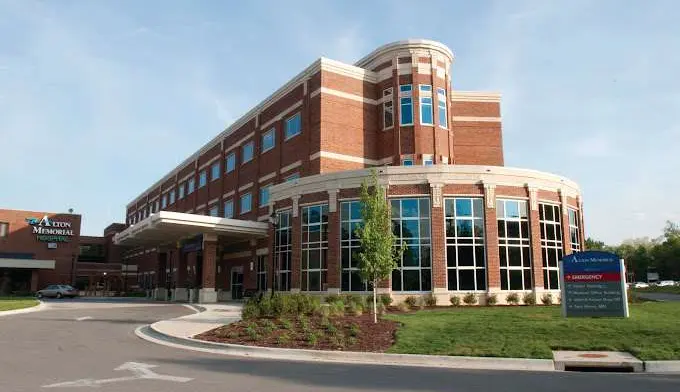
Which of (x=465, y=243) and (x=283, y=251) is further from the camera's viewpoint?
(x=283, y=251)

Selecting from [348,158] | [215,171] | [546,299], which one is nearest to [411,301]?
[546,299]

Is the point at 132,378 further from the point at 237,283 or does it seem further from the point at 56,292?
the point at 56,292

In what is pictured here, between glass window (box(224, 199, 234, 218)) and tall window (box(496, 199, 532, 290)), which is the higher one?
glass window (box(224, 199, 234, 218))

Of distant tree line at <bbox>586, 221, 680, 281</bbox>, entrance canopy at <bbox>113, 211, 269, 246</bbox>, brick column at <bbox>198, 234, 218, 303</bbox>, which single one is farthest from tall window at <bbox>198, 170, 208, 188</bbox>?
distant tree line at <bbox>586, 221, 680, 281</bbox>

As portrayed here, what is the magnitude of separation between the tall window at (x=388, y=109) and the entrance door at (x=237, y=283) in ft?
50.6

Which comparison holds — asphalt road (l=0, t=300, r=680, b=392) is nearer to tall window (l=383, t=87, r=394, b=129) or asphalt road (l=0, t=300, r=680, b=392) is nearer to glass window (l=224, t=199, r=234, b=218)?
tall window (l=383, t=87, r=394, b=129)

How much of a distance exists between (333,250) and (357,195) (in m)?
2.97

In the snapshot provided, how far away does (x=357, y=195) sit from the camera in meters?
27.7

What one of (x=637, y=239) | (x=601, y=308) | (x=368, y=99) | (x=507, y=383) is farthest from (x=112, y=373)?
(x=637, y=239)

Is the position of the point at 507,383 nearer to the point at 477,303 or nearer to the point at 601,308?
the point at 601,308

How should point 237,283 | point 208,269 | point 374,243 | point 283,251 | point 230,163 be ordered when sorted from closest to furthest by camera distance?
point 374,243
point 283,251
point 208,269
point 237,283
point 230,163

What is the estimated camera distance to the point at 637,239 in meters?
152

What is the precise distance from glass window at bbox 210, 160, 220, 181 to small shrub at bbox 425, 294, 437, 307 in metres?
30.7

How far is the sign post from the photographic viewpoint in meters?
18.3
